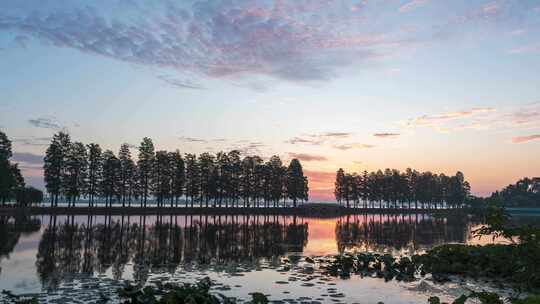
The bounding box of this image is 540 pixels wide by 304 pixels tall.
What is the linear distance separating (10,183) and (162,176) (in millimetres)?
38492

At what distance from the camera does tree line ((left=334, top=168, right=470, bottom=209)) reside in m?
164

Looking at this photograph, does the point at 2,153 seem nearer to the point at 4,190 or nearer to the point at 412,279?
the point at 4,190

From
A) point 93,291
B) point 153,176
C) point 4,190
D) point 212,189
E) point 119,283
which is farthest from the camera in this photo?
point 212,189

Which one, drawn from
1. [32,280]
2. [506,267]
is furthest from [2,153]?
[506,267]

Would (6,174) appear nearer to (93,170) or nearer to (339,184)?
(93,170)

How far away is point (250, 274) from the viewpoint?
2422cm

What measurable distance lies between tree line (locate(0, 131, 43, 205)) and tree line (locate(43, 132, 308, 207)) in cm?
450

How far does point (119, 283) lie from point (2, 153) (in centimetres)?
7844

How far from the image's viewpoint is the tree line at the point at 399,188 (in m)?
164

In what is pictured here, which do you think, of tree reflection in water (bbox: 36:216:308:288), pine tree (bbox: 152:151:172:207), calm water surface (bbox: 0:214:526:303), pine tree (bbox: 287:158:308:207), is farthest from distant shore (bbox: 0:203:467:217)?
calm water surface (bbox: 0:214:526:303)

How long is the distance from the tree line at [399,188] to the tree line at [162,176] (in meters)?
27.0

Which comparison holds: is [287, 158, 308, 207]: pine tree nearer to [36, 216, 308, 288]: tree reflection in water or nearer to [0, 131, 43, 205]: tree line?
[0, 131, 43, 205]: tree line

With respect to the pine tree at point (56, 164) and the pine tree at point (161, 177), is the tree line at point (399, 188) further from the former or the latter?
the pine tree at point (56, 164)

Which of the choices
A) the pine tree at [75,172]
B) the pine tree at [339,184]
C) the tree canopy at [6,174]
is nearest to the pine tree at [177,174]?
the pine tree at [75,172]
